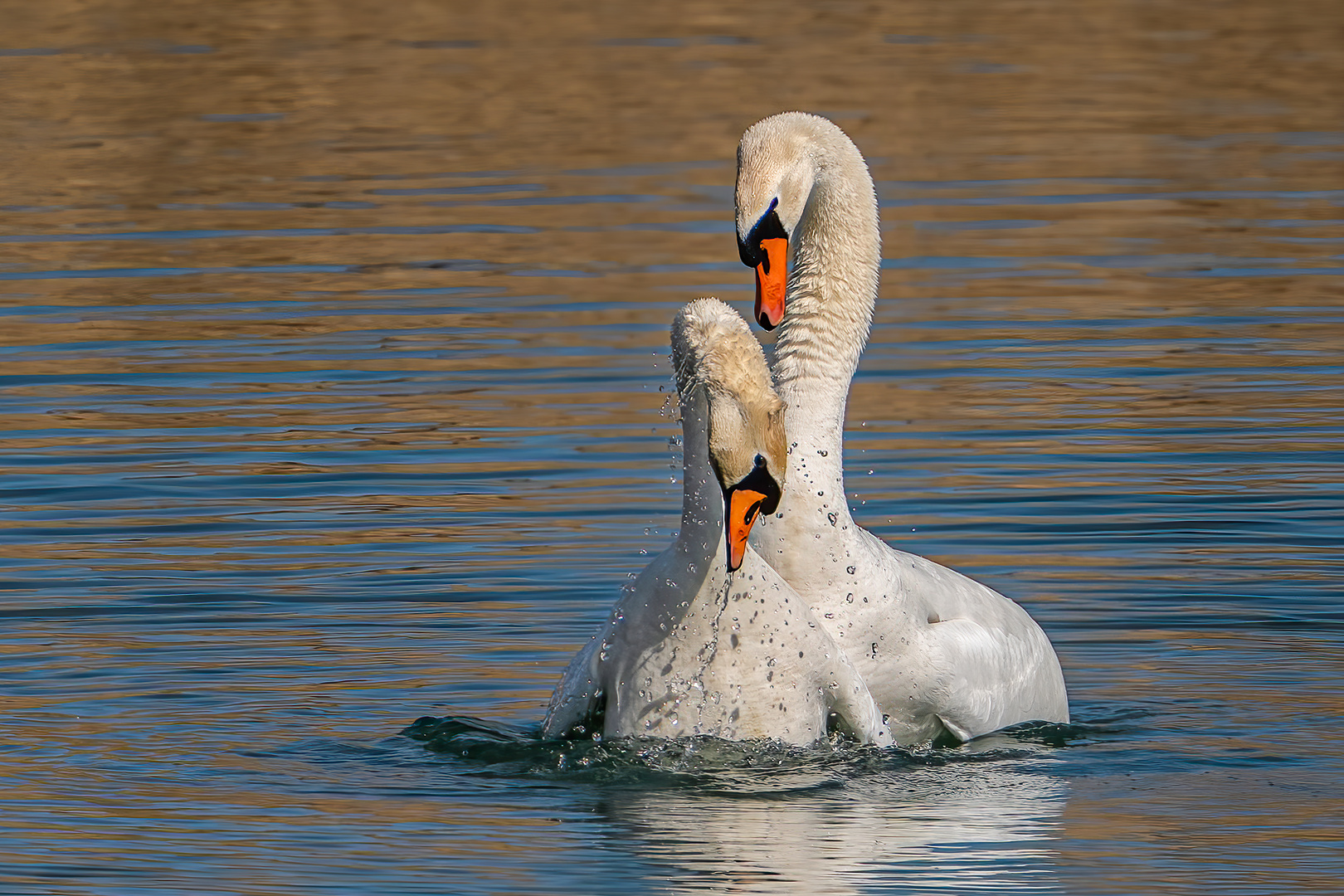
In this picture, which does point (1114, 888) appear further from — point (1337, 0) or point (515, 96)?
point (1337, 0)

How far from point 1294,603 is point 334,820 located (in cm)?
440

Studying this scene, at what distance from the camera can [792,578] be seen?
28.0ft

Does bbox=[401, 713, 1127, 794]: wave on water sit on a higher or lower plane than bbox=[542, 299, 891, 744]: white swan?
lower

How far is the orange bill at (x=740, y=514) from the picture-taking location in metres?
7.32

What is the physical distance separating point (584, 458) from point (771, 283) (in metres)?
4.10

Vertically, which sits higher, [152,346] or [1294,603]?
[152,346]

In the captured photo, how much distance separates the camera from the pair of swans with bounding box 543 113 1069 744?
7.57m

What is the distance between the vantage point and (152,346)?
51.3 feet

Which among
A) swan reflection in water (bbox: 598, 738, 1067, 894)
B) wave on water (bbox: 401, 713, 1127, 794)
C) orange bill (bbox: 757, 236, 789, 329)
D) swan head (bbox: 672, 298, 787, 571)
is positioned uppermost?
orange bill (bbox: 757, 236, 789, 329)

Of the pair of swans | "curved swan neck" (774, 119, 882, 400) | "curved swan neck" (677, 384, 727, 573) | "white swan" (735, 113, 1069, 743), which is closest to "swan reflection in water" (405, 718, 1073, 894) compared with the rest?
the pair of swans

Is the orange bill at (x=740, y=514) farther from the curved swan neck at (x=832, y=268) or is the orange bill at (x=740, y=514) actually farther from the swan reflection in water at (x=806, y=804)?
the curved swan neck at (x=832, y=268)

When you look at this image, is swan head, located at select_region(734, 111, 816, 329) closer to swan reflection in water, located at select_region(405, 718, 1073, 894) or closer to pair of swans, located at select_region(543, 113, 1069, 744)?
pair of swans, located at select_region(543, 113, 1069, 744)

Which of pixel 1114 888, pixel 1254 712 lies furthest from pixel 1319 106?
pixel 1114 888

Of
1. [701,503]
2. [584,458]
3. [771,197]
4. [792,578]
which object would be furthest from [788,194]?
[584,458]
